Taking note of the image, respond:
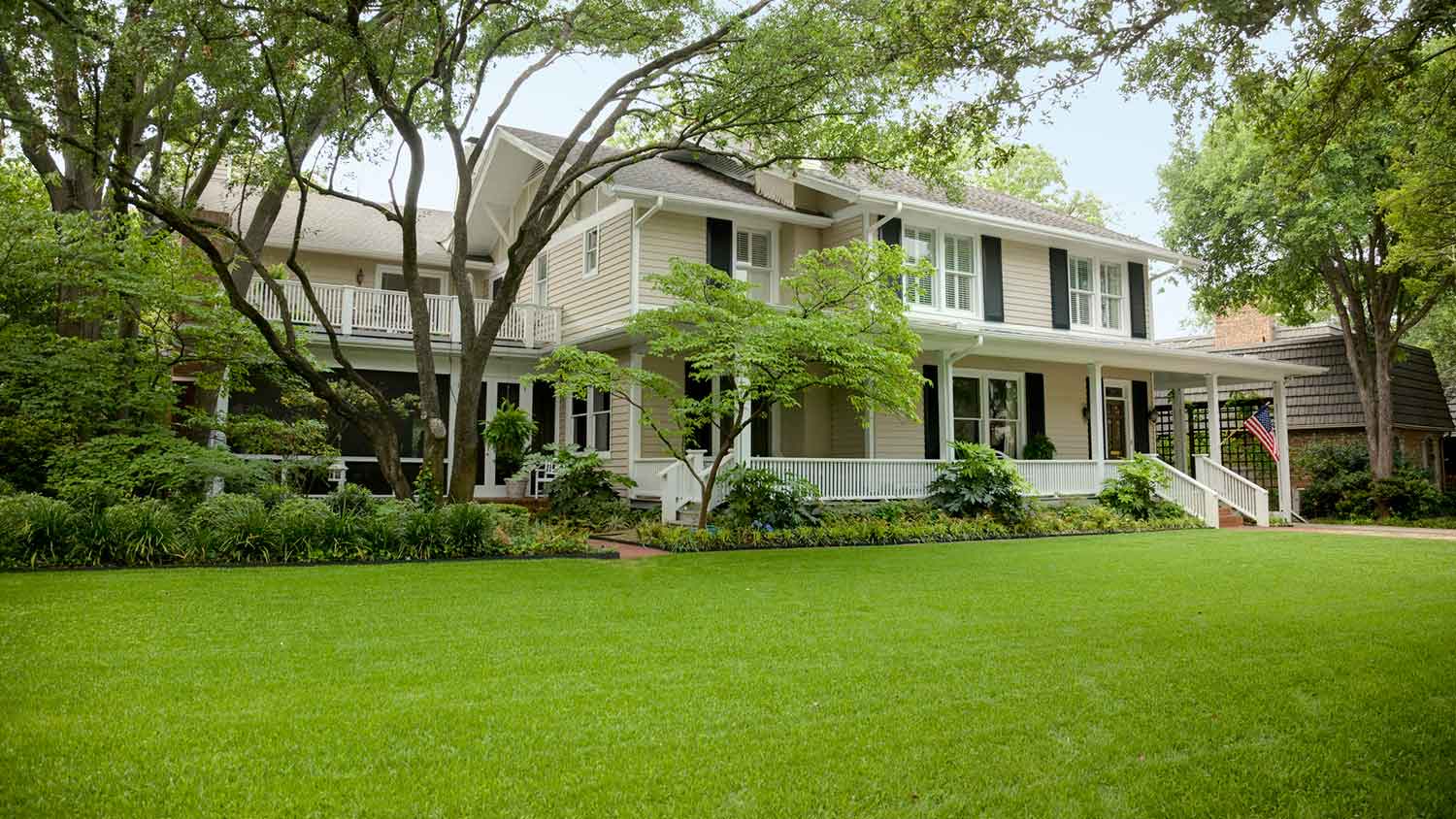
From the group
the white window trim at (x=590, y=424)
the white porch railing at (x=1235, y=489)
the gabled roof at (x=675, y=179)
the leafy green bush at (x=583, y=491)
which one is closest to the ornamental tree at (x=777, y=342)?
the leafy green bush at (x=583, y=491)

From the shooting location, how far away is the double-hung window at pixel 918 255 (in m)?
17.0

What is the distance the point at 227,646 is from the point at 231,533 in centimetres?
452

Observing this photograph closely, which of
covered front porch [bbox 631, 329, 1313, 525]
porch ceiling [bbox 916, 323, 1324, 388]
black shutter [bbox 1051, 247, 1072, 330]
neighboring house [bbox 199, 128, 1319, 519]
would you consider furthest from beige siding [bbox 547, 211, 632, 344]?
black shutter [bbox 1051, 247, 1072, 330]

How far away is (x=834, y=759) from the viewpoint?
3518 millimetres

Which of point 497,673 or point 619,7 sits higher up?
point 619,7

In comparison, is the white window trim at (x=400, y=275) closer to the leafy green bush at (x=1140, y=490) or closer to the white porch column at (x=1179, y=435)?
the leafy green bush at (x=1140, y=490)

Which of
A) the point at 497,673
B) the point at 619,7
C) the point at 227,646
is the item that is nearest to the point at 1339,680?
the point at 497,673

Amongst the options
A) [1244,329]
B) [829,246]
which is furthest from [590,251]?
[1244,329]

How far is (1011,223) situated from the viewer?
57.9ft

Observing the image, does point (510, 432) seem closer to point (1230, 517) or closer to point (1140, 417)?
point (1230, 517)

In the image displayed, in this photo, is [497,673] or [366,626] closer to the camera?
[497,673]

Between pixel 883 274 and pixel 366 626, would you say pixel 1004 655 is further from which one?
pixel 883 274

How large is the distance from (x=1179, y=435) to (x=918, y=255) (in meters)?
8.29

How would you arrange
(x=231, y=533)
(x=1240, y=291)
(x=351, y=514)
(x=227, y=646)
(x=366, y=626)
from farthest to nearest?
1. (x=1240, y=291)
2. (x=351, y=514)
3. (x=231, y=533)
4. (x=366, y=626)
5. (x=227, y=646)
